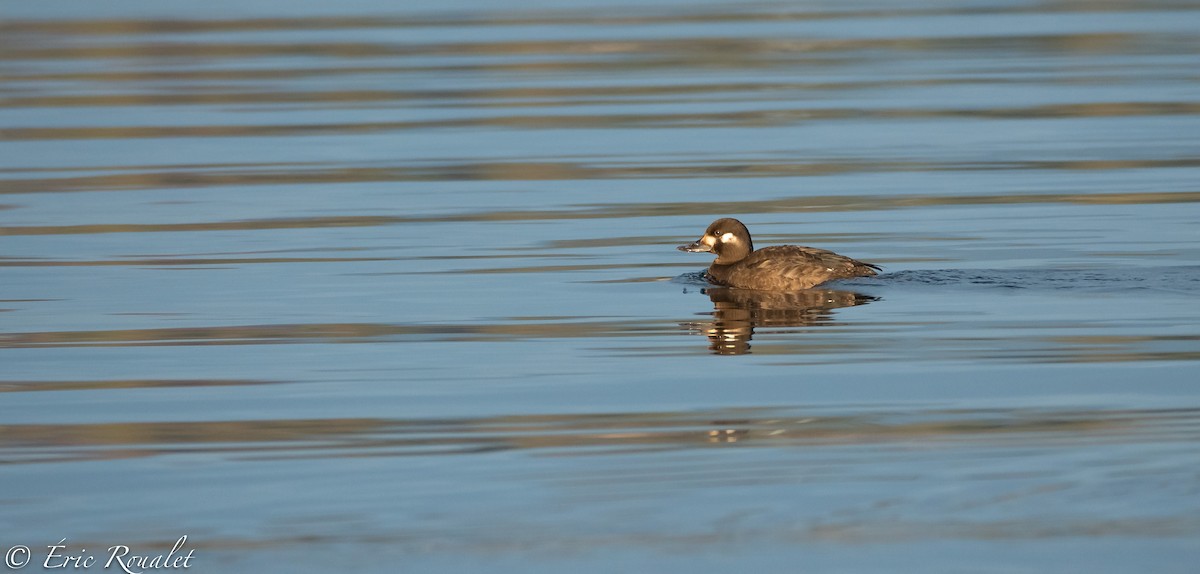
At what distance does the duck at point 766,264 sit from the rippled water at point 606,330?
0.62 feet

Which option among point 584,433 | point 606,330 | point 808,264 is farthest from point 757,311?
point 584,433

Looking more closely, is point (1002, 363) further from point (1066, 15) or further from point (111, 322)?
point (1066, 15)

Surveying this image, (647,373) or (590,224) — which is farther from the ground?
(590,224)

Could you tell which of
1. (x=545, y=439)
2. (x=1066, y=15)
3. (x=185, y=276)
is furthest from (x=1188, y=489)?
(x=1066, y=15)

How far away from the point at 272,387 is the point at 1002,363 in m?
4.14

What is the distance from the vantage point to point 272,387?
1126 cm

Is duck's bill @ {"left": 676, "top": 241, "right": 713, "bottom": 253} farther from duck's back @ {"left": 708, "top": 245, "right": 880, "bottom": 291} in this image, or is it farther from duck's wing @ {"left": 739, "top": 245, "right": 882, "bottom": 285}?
duck's wing @ {"left": 739, "top": 245, "right": 882, "bottom": 285}

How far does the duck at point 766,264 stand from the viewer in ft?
47.5

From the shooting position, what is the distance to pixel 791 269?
14680 millimetres

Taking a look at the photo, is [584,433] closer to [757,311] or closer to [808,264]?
[757,311]

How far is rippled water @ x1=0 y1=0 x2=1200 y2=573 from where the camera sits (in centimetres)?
823
